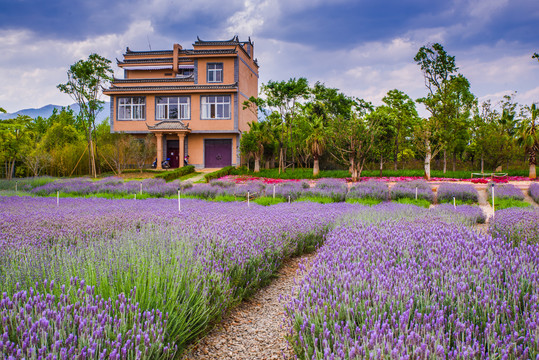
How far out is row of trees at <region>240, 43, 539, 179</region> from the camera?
67.7 ft

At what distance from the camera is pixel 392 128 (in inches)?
932

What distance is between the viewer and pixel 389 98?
26656 mm

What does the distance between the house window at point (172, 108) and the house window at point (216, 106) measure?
1671 millimetres

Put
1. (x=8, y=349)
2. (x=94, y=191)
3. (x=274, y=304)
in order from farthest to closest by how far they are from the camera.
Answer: (x=94, y=191) < (x=274, y=304) < (x=8, y=349)

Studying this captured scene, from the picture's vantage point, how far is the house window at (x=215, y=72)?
3164cm

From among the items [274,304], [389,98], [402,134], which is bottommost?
[274,304]

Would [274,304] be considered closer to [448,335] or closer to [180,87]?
[448,335]

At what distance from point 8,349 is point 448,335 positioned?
231 cm

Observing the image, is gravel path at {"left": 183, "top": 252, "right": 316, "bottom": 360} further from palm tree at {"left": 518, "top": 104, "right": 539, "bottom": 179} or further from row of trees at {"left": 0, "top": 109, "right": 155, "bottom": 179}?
palm tree at {"left": 518, "top": 104, "right": 539, "bottom": 179}

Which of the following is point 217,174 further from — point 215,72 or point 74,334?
point 74,334

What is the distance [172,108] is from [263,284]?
1168 inches

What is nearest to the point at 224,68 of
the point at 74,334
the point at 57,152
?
the point at 57,152

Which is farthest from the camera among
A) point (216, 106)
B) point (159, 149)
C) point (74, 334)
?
point (216, 106)

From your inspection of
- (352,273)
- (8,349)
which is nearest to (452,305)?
(352,273)
